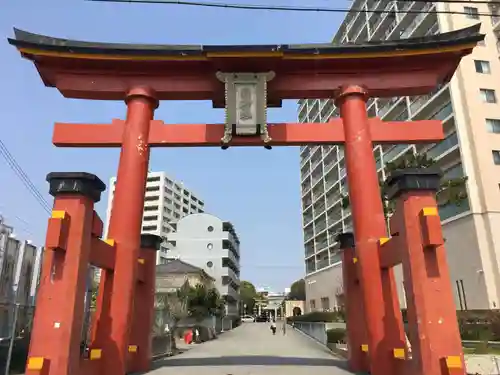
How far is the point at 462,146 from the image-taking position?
101ft

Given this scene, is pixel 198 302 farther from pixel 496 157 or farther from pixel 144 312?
pixel 496 157

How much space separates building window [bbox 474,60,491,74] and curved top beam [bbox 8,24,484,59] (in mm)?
26281

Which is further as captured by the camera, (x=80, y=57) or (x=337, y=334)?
(x=337, y=334)

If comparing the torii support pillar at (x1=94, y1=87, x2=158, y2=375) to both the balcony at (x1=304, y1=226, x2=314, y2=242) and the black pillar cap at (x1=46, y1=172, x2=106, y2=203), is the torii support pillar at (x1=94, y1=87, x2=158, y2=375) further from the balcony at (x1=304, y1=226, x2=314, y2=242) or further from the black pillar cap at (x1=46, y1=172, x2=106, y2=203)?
the balcony at (x1=304, y1=226, x2=314, y2=242)

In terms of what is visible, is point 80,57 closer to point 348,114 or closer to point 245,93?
point 245,93

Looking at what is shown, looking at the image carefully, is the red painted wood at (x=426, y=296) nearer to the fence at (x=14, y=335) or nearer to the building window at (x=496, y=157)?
the fence at (x=14, y=335)

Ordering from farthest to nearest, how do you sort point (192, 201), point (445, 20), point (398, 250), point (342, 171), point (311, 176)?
1. point (192, 201)
2. point (311, 176)
3. point (342, 171)
4. point (445, 20)
5. point (398, 250)

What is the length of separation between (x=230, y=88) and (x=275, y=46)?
158 cm

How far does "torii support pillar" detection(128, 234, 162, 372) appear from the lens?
1088 cm

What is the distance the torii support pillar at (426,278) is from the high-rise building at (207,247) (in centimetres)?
5429

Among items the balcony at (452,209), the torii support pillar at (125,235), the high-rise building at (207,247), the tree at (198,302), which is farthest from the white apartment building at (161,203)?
the torii support pillar at (125,235)

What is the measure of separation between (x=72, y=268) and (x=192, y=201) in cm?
10858

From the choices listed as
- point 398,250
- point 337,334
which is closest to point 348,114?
point 398,250

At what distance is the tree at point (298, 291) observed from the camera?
9850cm
